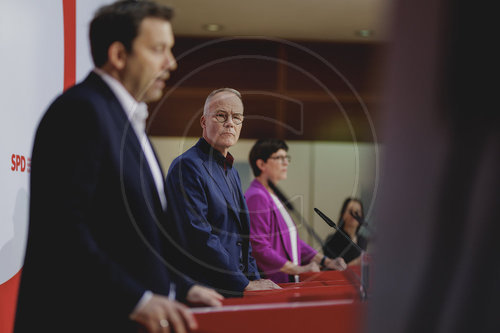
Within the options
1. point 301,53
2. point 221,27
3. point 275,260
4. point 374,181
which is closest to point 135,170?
point 374,181

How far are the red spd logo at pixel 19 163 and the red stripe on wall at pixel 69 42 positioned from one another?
0.31 m

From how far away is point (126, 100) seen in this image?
96 cm

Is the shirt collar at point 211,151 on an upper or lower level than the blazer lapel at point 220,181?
upper

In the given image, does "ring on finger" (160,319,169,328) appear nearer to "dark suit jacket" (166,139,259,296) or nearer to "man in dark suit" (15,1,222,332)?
"man in dark suit" (15,1,222,332)

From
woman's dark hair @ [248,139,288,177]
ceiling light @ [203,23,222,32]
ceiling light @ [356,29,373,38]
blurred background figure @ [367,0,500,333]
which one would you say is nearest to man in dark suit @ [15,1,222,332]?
blurred background figure @ [367,0,500,333]

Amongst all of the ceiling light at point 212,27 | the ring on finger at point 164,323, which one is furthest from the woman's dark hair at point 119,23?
the ceiling light at point 212,27

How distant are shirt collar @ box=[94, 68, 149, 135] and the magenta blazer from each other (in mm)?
1230

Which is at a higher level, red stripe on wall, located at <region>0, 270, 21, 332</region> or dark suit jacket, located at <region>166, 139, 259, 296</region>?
dark suit jacket, located at <region>166, 139, 259, 296</region>

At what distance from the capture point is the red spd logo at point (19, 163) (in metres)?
1.43

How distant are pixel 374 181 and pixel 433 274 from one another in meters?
0.18

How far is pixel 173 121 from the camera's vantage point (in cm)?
464

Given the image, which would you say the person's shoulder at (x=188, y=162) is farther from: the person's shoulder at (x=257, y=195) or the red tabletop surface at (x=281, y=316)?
the red tabletop surface at (x=281, y=316)

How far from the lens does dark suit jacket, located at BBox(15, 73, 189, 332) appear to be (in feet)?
2.75

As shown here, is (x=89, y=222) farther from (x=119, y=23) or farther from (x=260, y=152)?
(x=260, y=152)
